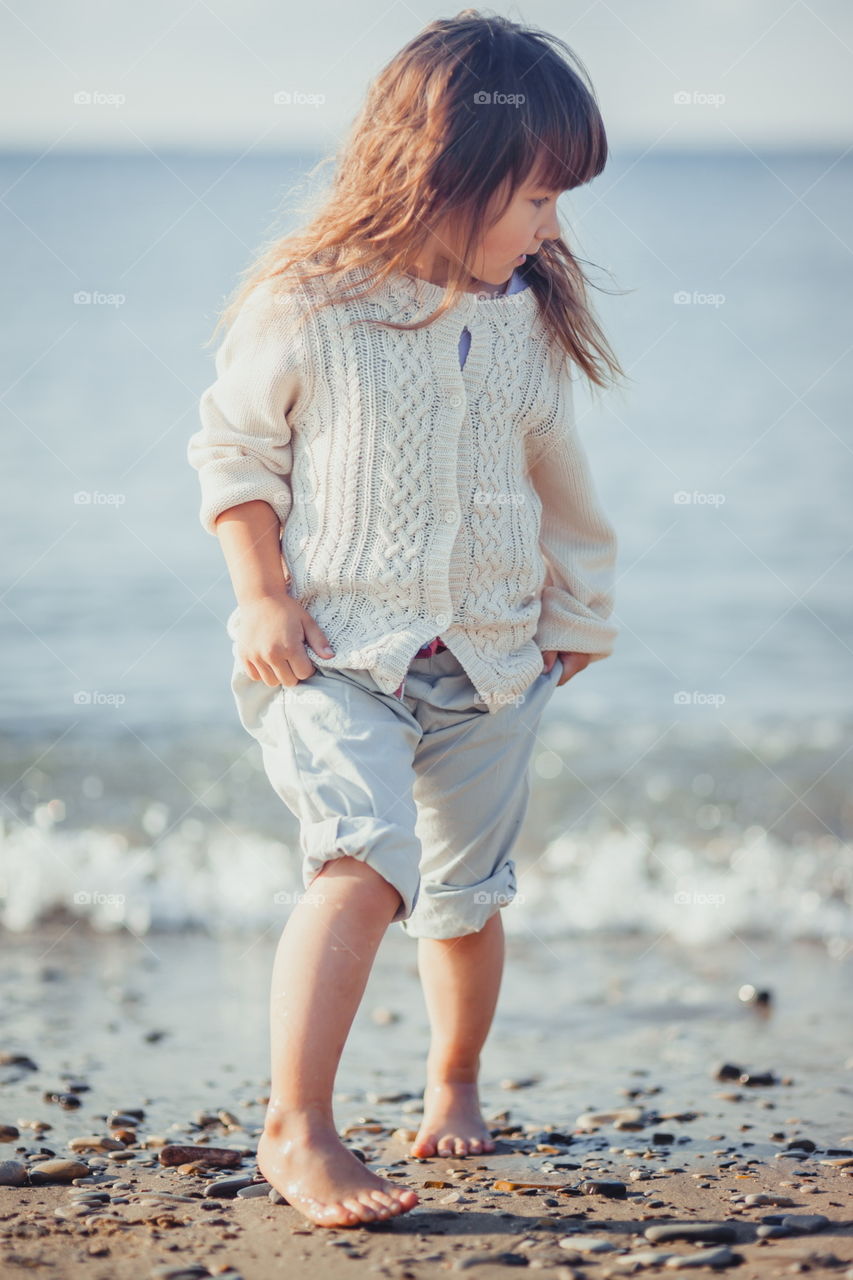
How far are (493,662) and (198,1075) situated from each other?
126 cm

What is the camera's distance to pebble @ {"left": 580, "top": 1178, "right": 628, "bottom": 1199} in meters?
2.17

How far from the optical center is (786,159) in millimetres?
46062

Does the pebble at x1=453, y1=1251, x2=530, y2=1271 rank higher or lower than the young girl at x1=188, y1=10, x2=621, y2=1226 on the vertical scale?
lower

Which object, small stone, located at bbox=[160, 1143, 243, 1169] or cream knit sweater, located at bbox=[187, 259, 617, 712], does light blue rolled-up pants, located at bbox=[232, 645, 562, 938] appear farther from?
small stone, located at bbox=[160, 1143, 243, 1169]

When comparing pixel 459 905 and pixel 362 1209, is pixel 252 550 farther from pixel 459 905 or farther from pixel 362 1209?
pixel 362 1209

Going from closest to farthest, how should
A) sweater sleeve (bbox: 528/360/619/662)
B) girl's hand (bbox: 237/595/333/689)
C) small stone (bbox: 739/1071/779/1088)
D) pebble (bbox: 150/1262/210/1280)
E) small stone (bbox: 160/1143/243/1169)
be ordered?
pebble (bbox: 150/1262/210/1280) → girl's hand (bbox: 237/595/333/689) → small stone (bbox: 160/1143/243/1169) → sweater sleeve (bbox: 528/360/619/662) → small stone (bbox: 739/1071/779/1088)

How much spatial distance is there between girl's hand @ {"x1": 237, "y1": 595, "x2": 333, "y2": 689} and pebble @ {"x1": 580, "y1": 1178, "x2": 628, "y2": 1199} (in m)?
0.97

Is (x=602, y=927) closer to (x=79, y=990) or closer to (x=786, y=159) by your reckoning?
(x=79, y=990)

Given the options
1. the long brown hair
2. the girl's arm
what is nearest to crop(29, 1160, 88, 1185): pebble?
the girl's arm

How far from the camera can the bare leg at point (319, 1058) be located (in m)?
1.93

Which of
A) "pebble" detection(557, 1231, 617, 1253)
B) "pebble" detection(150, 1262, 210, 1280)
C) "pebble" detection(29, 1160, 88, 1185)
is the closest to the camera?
"pebble" detection(150, 1262, 210, 1280)

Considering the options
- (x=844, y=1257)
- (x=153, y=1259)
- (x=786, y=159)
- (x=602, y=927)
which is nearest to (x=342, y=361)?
(x=153, y=1259)

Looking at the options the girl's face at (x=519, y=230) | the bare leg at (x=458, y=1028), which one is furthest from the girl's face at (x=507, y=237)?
the bare leg at (x=458, y=1028)

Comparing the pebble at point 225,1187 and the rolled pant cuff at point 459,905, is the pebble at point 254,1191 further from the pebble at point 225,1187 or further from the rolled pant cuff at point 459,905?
the rolled pant cuff at point 459,905
